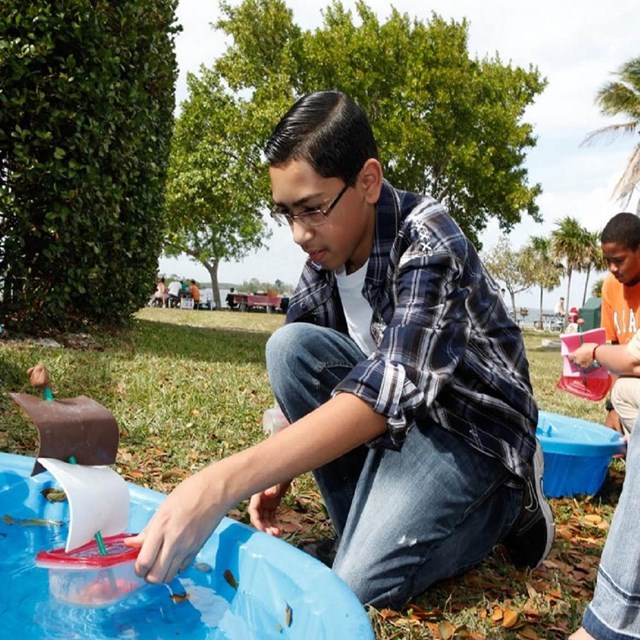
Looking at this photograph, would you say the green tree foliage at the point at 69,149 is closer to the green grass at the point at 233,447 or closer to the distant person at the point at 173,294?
the green grass at the point at 233,447

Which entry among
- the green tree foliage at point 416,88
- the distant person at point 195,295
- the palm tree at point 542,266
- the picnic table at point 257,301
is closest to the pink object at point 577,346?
the green tree foliage at point 416,88

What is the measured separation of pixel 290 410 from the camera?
2.38 meters

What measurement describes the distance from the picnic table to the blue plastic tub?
30.6 meters

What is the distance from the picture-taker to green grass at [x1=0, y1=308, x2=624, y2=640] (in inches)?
84.1

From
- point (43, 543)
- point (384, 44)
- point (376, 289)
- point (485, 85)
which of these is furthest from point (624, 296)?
point (485, 85)

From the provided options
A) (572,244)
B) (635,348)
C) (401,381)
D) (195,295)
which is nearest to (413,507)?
(401,381)

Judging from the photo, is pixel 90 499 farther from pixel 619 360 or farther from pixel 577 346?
pixel 577 346

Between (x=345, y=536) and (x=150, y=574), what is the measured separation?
82 centimetres

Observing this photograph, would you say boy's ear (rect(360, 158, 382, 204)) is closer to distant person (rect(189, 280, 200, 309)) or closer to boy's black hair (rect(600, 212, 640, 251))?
boy's black hair (rect(600, 212, 640, 251))

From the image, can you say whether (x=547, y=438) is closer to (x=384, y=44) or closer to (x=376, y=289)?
(x=376, y=289)

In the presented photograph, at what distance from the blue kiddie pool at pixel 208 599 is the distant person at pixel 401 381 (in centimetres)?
21

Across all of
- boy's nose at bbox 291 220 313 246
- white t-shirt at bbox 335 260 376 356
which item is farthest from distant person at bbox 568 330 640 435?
boy's nose at bbox 291 220 313 246

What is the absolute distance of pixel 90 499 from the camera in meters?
1.67

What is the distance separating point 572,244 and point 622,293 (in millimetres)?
44659
